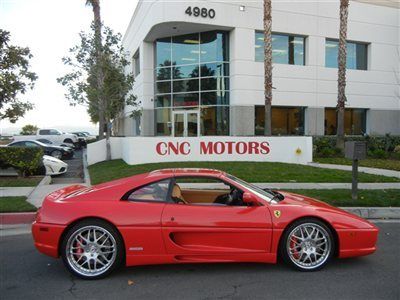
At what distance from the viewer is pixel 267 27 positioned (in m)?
18.6

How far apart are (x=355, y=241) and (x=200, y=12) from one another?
1855cm

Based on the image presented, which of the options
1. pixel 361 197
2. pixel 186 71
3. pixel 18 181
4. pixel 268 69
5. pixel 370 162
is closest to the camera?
pixel 361 197

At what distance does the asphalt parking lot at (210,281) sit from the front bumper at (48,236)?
336 mm

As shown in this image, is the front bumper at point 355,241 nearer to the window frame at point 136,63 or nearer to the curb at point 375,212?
the curb at point 375,212

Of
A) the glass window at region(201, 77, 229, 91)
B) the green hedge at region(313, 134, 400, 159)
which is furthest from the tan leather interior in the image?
the glass window at region(201, 77, 229, 91)

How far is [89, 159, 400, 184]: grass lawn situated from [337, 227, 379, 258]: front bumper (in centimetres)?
642

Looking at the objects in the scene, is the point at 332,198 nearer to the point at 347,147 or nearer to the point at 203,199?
the point at 347,147

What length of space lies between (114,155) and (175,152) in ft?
17.6

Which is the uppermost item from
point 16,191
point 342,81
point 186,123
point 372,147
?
point 342,81

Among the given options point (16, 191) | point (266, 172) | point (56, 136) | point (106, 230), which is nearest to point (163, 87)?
point (56, 136)

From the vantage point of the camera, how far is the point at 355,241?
4793mm

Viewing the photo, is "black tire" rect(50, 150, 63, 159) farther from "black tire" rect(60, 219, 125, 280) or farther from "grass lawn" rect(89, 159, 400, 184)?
"black tire" rect(60, 219, 125, 280)

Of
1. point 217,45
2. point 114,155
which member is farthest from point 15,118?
point 217,45

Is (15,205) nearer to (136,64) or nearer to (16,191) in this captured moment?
(16,191)
